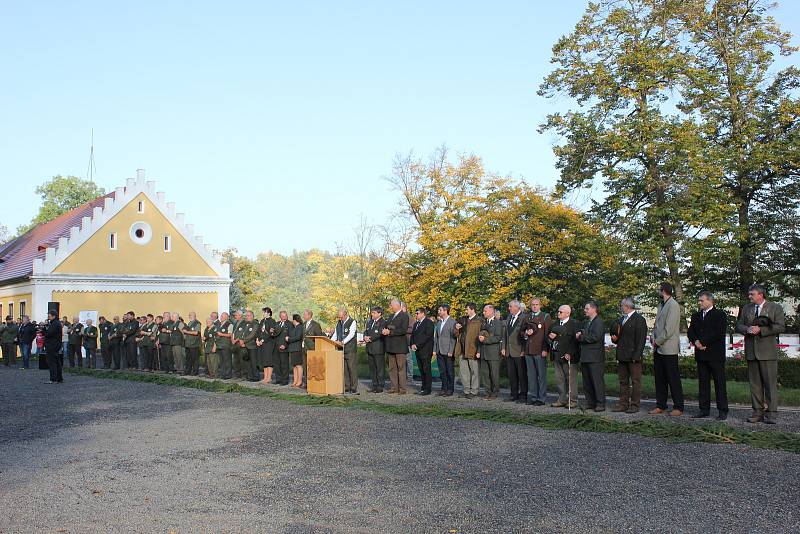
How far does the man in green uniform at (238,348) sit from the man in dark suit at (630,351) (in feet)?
38.6

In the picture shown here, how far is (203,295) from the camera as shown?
163 ft

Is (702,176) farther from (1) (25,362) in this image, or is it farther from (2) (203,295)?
(2) (203,295)

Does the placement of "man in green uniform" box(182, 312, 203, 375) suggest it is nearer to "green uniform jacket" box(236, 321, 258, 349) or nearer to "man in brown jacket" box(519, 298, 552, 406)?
"green uniform jacket" box(236, 321, 258, 349)

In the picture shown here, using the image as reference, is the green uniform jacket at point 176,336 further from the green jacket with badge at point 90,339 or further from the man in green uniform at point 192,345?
the green jacket with badge at point 90,339

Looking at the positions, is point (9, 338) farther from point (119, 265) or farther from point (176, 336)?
point (176, 336)

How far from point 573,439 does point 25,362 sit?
27023 mm

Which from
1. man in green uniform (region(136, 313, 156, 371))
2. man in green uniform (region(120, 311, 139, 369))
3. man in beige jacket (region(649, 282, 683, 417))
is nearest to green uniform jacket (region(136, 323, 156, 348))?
man in green uniform (region(136, 313, 156, 371))

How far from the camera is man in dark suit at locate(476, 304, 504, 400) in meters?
16.6

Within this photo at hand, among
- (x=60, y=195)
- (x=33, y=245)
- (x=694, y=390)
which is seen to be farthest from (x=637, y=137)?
(x=60, y=195)

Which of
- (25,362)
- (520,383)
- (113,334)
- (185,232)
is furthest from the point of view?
(185,232)

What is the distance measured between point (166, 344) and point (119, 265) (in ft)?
70.4

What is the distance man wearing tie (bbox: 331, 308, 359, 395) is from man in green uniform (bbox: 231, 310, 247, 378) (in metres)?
4.47

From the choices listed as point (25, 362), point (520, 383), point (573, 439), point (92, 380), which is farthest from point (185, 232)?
point (573, 439)

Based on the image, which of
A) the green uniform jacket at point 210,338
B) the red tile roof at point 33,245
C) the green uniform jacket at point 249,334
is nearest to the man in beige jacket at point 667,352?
the green uniform jacket at point 249,334
